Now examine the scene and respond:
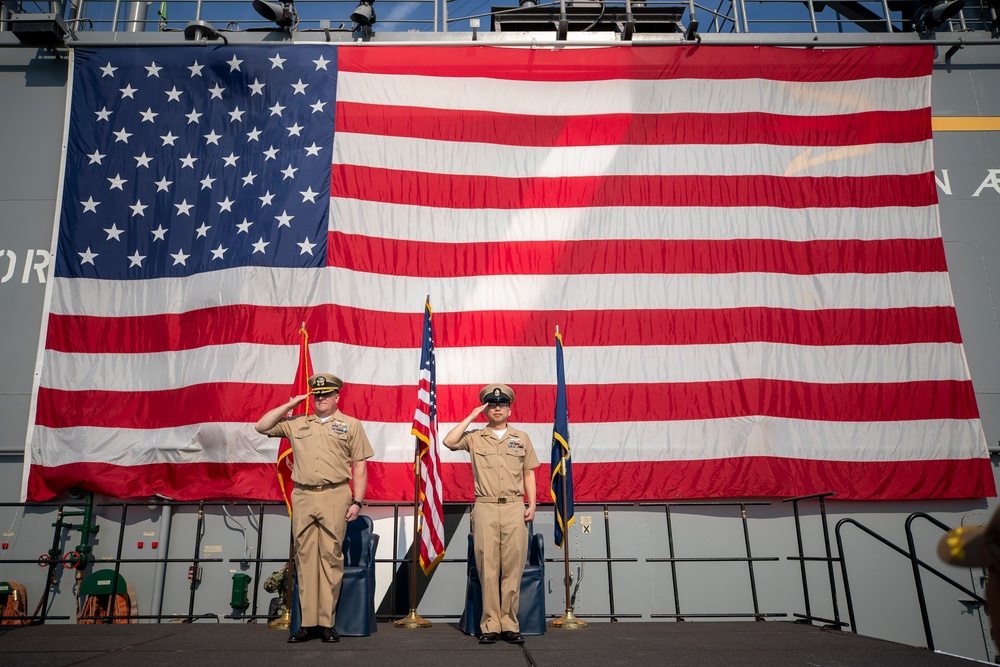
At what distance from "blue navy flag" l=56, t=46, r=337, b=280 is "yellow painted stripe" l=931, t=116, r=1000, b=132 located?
6.77 meters

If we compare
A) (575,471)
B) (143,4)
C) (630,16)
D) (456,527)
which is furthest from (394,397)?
(143,4)

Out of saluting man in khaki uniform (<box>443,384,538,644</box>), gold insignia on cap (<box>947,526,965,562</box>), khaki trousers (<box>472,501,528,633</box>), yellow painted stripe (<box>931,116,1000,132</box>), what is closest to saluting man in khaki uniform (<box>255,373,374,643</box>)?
saluting man in khaki uniform (<box>443,384,538,644</box>)

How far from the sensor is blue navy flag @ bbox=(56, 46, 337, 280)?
6836 millimetres

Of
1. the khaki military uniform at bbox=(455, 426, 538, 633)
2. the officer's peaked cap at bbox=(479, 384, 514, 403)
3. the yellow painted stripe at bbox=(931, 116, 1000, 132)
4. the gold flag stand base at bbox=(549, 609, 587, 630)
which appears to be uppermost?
the yellow painted stripe at bbox=(931, 116, 1000, 132)

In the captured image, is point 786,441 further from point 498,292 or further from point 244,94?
point 244,94

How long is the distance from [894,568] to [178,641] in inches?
237

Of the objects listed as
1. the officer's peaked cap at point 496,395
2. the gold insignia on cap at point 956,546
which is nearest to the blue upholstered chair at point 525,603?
the officer's peaked cap at point 496,395

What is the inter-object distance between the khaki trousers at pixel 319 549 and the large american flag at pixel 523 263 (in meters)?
1.81

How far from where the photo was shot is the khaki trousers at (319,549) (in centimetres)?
414

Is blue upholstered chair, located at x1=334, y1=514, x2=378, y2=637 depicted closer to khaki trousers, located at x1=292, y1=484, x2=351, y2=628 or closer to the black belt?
khaki trousers, located at x1=292, y1=484, x2=351, y2=628

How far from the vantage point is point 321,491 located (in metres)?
4.31

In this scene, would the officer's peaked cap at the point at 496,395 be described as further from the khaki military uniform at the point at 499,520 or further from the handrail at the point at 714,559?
the handrail at the point at 714,559

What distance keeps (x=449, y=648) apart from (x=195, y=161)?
5736 millimetres

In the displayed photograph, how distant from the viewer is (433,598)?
19.9 ft
